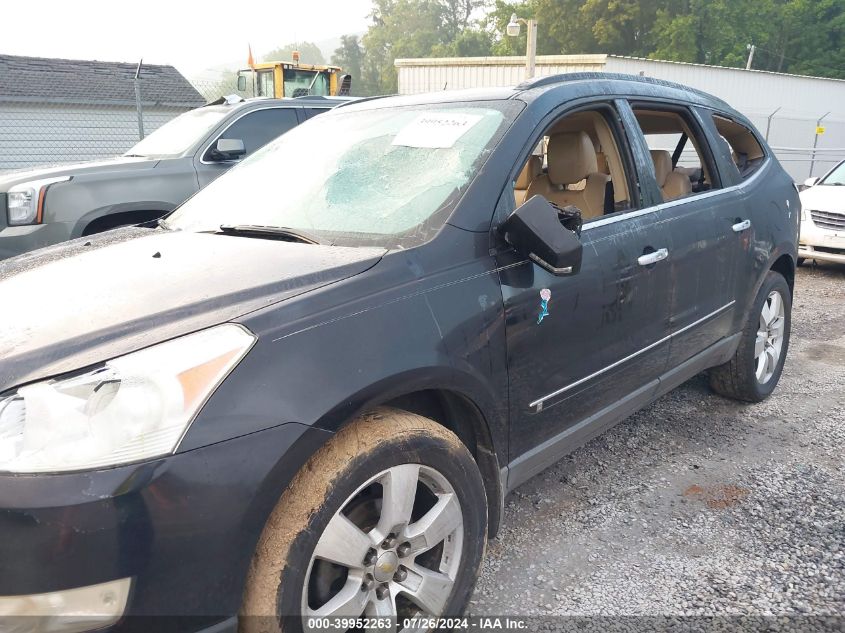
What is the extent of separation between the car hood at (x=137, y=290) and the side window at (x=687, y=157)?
214 centimetres

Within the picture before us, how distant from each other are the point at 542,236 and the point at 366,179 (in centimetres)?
75

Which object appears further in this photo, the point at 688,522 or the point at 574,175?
the point at 574,175

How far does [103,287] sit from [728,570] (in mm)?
2331

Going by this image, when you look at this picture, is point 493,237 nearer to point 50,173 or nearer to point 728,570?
point 728,570

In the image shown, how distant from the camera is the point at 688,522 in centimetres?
273

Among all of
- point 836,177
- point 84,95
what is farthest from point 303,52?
point 836,177

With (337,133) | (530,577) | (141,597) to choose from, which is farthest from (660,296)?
(141,597)

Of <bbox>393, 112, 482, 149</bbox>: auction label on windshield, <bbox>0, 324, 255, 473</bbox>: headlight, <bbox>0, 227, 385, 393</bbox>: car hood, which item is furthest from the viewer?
<bbox>393, 112, 482, 149</bbox>: auction label on windshield

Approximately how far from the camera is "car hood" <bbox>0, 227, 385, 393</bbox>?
4.93 feet

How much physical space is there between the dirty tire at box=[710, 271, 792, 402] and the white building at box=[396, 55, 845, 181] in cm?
1433

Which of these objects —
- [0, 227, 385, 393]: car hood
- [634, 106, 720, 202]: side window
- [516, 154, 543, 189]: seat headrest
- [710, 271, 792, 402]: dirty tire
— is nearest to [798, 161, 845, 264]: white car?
[710, 271, 792, 402]: dirty tire

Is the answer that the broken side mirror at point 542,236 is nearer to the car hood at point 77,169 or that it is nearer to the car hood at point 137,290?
the car hood at point 137,290

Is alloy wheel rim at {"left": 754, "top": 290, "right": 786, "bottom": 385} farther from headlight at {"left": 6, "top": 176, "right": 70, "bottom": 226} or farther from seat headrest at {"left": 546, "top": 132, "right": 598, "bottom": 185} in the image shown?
headlight at {"left": 6, "top": 176, "right": 70, "bottom": 226}

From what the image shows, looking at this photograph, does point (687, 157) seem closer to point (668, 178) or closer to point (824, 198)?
point (668, 178)
